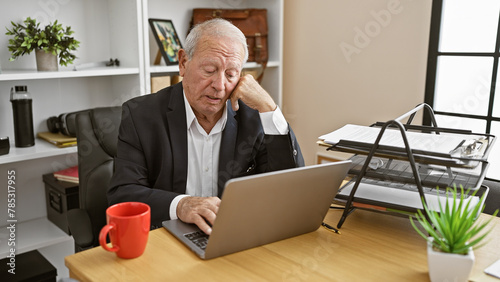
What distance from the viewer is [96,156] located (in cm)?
172

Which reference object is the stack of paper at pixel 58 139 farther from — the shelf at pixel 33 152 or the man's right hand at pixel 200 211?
the man's right hand at pixel 200 211

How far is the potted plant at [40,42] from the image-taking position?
2.07 metres

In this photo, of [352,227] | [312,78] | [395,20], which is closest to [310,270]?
[352,227]

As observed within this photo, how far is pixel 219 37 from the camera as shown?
1450mm

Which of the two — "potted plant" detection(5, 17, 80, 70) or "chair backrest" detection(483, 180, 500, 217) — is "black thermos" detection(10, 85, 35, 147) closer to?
"potted plant" detection(5, 17, 80, 70)

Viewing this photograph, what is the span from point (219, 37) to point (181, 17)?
56.8 inches

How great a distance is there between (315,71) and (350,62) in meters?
0.27

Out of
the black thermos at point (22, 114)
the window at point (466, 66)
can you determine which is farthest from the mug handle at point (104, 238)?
the window at point (466, 66)

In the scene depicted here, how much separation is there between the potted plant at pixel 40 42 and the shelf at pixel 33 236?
2.81ft

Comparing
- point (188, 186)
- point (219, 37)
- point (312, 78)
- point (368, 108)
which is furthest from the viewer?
point (312, 78)

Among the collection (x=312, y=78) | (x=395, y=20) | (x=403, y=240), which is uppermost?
(x=395, y=20)

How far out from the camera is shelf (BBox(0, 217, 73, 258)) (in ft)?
7.13

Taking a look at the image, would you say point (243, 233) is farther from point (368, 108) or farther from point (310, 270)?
point (368, 108)

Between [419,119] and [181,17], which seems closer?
[419,119]
